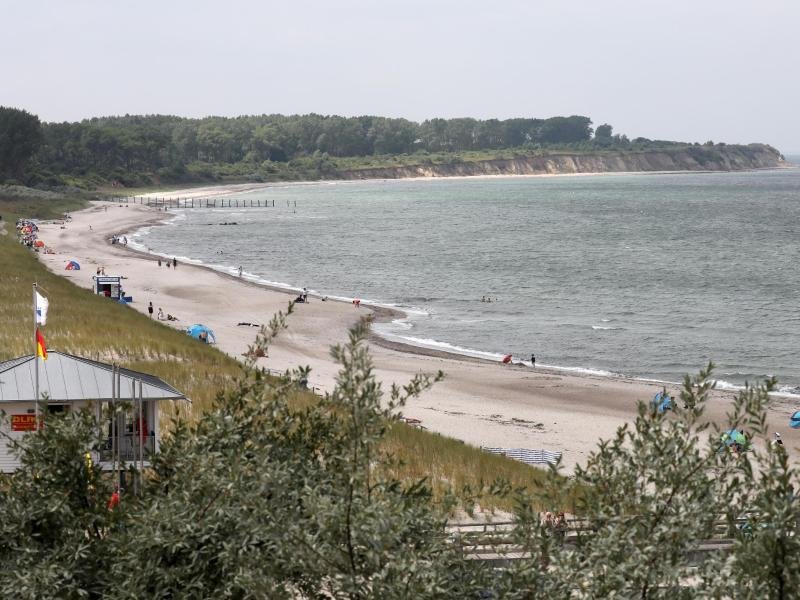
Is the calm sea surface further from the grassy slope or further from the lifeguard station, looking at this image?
the grassy slope

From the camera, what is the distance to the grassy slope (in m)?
25.2

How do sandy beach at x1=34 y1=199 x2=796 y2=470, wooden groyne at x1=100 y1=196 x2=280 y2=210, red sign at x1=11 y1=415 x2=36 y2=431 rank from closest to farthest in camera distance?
1. red sign at x1=11 y1=415 x2=36 y2=431
2. sandy beach at x1=34 y1=199 x2=796 y2=470
3. wooden groyne at x1=100 y1=196 x2=280 y2=210

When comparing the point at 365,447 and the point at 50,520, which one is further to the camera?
the point at 50,520

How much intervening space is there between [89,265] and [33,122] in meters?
102

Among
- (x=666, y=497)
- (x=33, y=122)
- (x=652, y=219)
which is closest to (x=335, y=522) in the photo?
(x=666, y=497)

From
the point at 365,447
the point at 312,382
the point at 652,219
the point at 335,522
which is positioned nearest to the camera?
the point at 335,522

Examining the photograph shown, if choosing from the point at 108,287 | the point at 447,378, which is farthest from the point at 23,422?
the point at 108,287

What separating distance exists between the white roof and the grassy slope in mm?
1546

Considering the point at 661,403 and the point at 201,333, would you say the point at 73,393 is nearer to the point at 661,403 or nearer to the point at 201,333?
the point at 661,403

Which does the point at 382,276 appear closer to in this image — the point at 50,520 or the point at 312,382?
the point at 312,382

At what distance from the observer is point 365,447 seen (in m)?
9.48

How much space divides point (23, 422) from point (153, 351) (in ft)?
62.5

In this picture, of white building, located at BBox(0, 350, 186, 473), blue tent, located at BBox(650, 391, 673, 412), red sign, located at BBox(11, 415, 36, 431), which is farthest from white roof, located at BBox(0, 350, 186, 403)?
blue tent, located at BBox(650, 391, 673, 412)

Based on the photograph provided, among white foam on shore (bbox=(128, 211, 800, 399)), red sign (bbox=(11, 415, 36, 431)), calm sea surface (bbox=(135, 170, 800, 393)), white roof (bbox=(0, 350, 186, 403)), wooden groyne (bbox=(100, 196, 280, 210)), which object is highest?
white roof (bbox=(0, 350, 186, 403))
